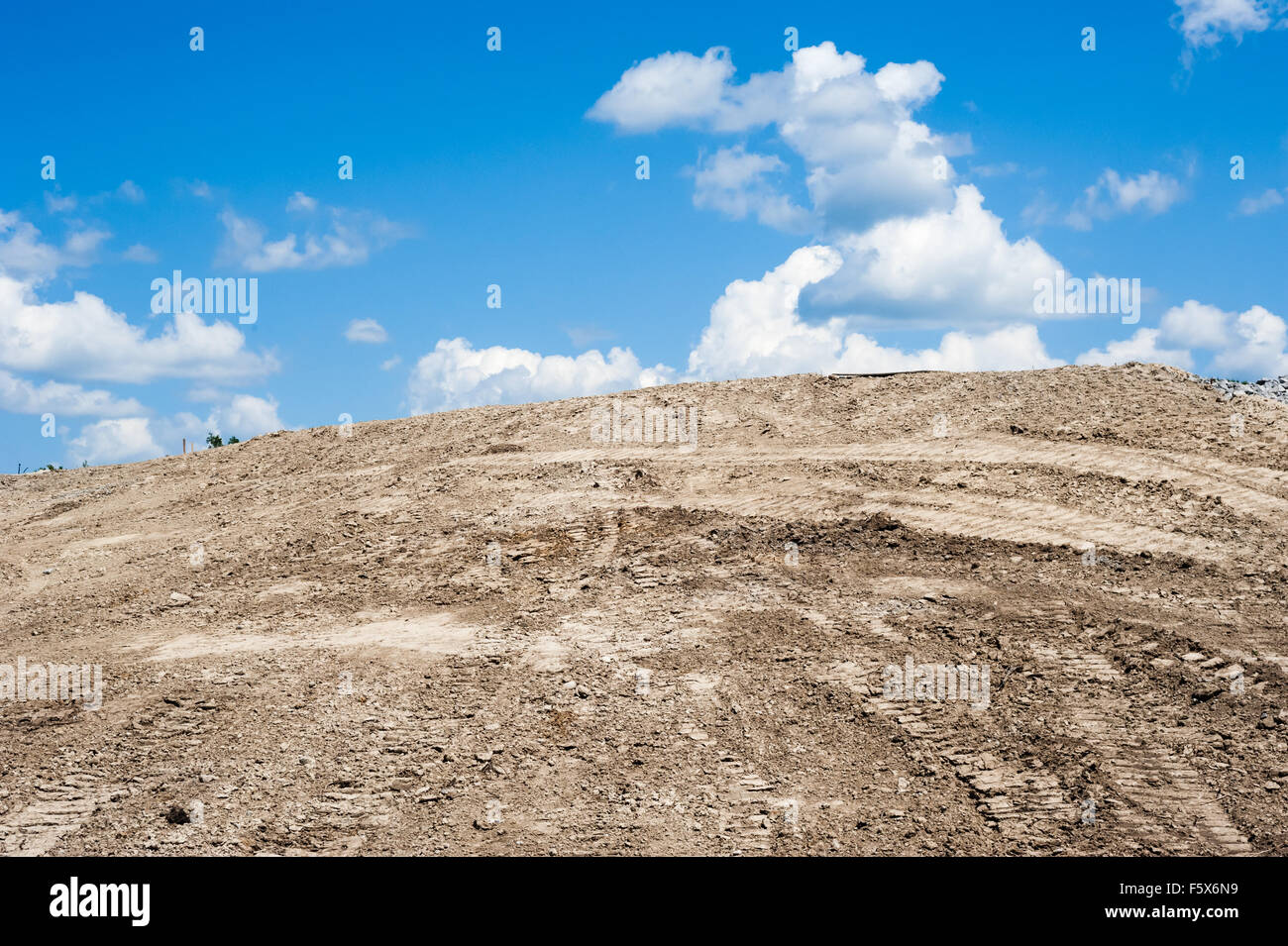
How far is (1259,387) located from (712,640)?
515 inches

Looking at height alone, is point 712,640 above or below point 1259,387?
below

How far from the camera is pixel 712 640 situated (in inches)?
416

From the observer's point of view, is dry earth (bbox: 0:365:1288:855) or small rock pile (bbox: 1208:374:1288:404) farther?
small rock pile (bbox: 1208:374:1288:404)

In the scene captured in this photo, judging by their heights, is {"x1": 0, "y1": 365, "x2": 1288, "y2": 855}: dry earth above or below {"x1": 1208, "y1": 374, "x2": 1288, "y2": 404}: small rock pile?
below

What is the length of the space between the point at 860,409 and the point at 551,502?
255 inches

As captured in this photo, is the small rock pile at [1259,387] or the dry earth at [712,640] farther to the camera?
the small rock pile at [1259,387]

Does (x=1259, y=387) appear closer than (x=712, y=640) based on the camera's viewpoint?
No

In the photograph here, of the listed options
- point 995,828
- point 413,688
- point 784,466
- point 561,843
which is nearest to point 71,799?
point 413,688

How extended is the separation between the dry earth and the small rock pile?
35.3 inches

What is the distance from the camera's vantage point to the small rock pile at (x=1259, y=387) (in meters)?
16.1

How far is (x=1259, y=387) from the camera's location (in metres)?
16.6

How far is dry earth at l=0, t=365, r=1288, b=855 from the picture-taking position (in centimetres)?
781

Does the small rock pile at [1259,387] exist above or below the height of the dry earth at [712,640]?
above

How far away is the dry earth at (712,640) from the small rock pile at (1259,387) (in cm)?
90
